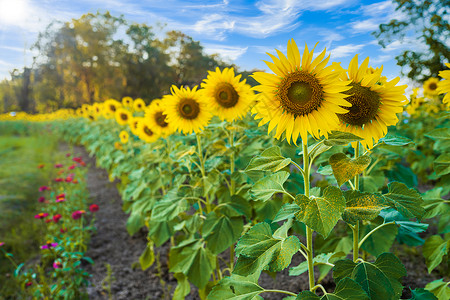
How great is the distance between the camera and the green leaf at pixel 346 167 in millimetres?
1090

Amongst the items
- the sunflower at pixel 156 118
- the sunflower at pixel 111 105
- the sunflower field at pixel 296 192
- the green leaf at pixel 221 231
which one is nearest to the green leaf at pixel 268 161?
the sunflower field at pixel 296 192

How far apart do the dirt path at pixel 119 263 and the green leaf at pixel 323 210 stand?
81.0 inches

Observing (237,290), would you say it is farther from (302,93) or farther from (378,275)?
(302,93)

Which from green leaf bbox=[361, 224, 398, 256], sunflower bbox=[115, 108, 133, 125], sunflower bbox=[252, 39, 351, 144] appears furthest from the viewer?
sunflower bbox=[115, 108, 133, 125]

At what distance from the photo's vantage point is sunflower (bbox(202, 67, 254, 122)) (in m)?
2.40

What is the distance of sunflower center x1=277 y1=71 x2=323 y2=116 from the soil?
1884 mm

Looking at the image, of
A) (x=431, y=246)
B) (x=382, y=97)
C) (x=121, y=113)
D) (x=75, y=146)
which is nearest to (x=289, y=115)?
(x=382, y=97)

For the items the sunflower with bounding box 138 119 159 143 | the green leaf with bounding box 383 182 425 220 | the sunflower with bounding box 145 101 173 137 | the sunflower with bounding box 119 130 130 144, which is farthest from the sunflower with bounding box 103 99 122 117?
the green leaf with bounding box 383 182 425 220

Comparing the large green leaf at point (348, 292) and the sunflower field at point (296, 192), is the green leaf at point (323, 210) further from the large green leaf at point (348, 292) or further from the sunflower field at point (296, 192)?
the large green leaf at point (348, 292)

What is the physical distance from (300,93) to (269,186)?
0.40 meters

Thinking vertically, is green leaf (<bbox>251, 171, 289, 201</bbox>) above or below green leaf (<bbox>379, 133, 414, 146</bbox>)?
below

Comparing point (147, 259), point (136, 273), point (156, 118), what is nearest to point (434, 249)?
point (147, 259)

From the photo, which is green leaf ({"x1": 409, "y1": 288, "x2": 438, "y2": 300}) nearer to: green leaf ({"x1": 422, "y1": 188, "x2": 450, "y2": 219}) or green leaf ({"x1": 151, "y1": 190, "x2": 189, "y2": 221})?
green leaf ({"x1": 422, "y1": 188, "x2": 450, "y2": 219})

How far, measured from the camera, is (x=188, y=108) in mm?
2379
